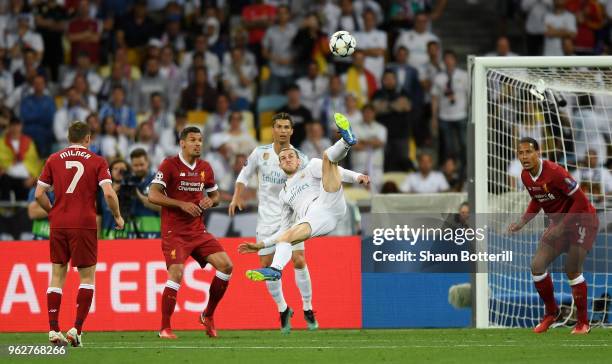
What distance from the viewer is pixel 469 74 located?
15.1 meters

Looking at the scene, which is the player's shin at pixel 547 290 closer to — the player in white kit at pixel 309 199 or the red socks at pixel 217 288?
the player in white kit at pixel 309 199

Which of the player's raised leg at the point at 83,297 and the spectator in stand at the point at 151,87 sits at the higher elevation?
the spectator in stand at the point at 151,87

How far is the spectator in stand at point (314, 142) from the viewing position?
20406mm

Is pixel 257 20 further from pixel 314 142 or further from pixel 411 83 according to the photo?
pixel 314 142

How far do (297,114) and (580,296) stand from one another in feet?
27.2

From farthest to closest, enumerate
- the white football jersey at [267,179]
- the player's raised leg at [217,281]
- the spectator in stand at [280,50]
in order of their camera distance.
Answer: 1. the spectator in stand at [280,50]
2. the white football jersey at [267,179]
3. the player's raised leg at [217,281]

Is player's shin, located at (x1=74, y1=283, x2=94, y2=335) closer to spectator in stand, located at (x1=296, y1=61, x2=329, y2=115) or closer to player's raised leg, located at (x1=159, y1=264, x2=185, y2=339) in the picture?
player's raised leg, located at (x1=159, y1=264, x2=185, y2=339)

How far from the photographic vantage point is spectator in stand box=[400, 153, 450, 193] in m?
19.8

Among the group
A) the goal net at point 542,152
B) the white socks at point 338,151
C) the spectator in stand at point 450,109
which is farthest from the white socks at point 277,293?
the spectator in stand at point 450,109

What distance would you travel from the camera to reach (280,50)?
2253cm

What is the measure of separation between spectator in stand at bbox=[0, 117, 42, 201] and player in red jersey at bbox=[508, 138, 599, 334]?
901 centimetres

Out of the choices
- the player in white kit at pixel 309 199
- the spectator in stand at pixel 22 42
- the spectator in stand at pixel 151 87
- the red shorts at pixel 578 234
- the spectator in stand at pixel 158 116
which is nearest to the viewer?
the player in white kit at pixel 309 199

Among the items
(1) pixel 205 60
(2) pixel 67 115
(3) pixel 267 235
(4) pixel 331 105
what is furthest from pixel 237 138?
(3) pixel 267 235

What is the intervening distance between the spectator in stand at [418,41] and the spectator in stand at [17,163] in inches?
257
